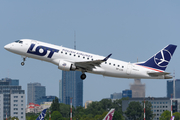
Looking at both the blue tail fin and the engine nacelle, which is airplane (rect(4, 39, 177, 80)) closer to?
the engine nacelle

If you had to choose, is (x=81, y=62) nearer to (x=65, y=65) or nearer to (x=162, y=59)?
(x=65, y=65)

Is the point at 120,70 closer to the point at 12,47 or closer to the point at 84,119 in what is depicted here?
the point at 12,47

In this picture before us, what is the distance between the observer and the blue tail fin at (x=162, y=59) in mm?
74562

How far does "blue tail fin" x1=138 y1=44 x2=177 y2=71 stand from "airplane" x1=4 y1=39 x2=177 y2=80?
0.63ft

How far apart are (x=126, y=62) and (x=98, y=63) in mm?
6258

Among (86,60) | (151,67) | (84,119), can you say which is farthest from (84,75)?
(84,119)

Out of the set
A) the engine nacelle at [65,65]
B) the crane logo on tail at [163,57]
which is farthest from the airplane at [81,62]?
the crane logo on tail at [163,57]

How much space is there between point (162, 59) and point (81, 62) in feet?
52.7

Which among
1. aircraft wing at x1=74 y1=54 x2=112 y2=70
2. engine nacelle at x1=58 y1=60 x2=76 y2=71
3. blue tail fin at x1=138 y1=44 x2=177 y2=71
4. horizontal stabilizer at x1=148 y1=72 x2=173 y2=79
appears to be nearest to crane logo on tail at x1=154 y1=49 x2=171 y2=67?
blue tail fin at x1=138 y1=44 x2=177 y2=71

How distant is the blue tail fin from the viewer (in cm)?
7456

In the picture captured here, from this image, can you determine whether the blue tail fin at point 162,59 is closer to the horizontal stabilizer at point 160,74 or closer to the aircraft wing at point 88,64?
the horizontal stabilizer at point 160,74

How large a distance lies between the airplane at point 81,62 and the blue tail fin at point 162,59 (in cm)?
19

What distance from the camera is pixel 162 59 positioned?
7506 cm

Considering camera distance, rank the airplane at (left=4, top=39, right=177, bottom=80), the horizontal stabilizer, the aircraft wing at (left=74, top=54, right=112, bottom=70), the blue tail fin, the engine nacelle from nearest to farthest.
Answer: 1. the aircraft wing at (left=74, top=54, right=112, bottom=70)
2. the engine nacelle
3. the airplane at (left=4, top=39, right=177, bottom=80)
4. the horizontal stabilizer
5. the blue tail fin
